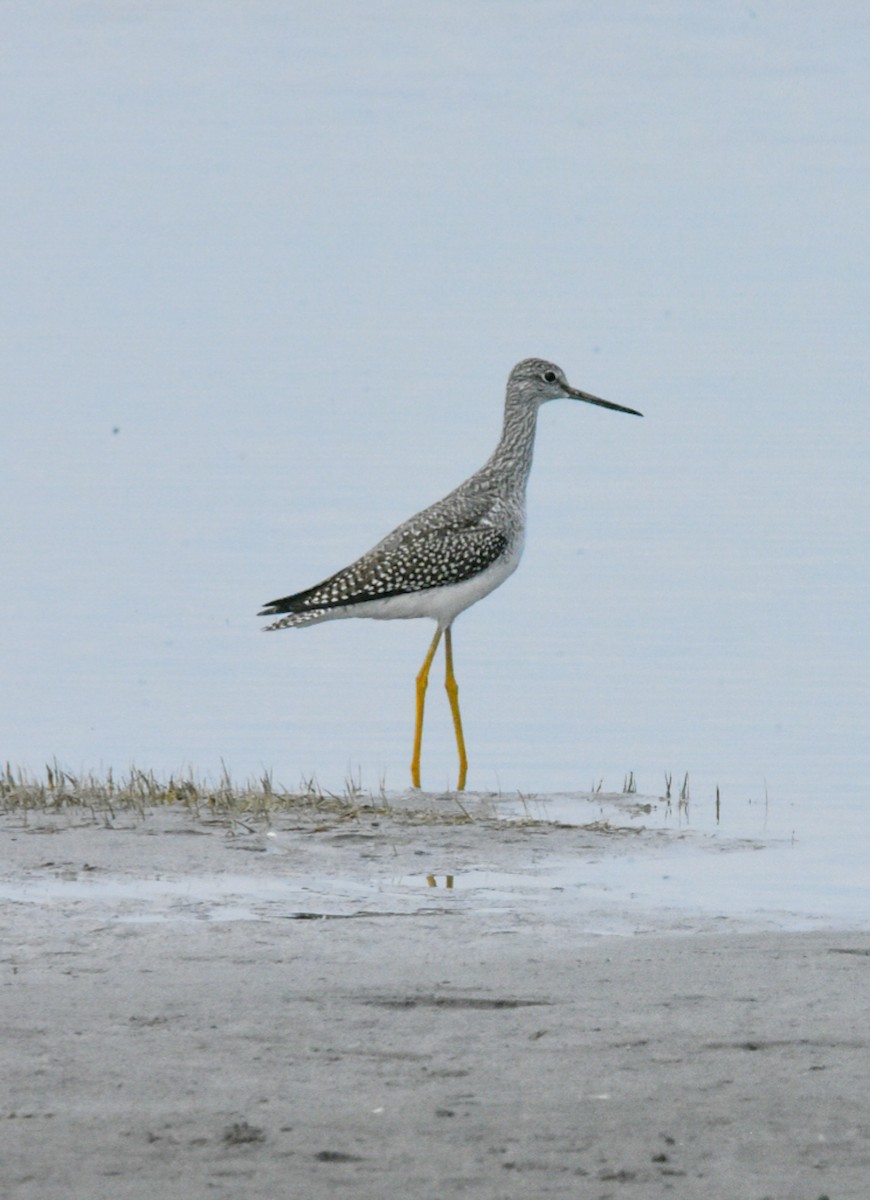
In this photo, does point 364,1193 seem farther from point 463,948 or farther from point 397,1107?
point 463,948

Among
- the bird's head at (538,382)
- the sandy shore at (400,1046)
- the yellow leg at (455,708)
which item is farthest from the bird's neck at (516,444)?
the sandy shore at (400,1046)

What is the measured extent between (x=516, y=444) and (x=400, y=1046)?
832 cm

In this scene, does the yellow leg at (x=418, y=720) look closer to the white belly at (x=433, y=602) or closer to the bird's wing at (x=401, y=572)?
the white belly at (x=433, y=602)

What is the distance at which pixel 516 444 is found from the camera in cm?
1445

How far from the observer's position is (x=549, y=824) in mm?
10664

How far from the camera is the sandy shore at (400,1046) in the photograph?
216 inches

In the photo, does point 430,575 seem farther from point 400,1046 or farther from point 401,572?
point 400,1046

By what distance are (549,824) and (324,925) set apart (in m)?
2.67

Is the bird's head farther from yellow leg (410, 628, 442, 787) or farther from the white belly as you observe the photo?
yellow leg (410, 628, 442, 787)

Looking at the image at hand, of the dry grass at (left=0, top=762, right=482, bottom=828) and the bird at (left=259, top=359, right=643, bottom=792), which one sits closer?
the dry grass at (left=0, top=762, right=482, bottom=828)

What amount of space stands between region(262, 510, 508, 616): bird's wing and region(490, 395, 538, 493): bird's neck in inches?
39.3

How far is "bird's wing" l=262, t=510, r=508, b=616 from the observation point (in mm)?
13188

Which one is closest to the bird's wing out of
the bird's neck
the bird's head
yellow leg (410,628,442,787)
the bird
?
the bird

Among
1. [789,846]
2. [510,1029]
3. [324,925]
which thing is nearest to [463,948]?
[324,925]
